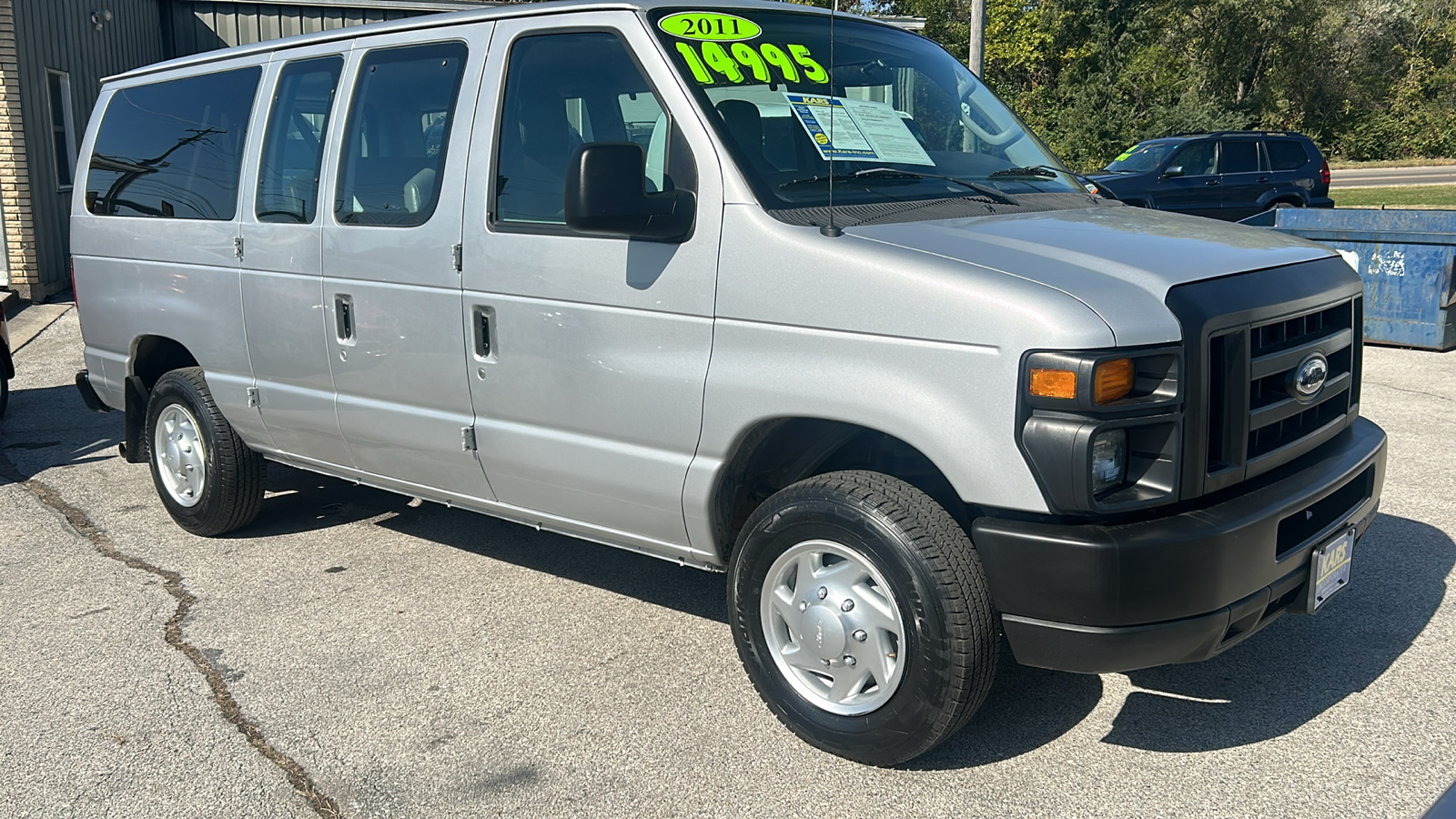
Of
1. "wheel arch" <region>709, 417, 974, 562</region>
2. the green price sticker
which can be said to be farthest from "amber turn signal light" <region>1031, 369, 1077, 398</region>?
the green price sticker

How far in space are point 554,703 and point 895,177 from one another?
79.5 inches

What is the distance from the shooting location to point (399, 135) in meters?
4.58

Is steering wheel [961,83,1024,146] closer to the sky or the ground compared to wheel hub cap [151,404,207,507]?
closer to the sky

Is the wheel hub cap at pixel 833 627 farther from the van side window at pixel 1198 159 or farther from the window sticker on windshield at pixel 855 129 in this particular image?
the van side window at pixel 1198 159

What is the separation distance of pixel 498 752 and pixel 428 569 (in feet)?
5.90

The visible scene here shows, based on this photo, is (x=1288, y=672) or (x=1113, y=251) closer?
(x=1113, y=251)

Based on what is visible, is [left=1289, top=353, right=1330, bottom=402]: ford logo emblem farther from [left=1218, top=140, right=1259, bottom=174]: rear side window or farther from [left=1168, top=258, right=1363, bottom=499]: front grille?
[left=1218, top=140, right=1259, bottom=174]: rear side window

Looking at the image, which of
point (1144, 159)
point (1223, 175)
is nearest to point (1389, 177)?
point (1223, 175)

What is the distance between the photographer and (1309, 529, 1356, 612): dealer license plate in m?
3.44

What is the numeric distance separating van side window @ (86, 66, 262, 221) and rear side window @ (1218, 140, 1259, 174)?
15.2 meters

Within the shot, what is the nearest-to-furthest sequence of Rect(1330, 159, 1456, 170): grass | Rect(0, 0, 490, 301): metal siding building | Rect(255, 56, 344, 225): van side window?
Rect(255, 56, 344, 225): van side window
Rect(0, 0, 490, 301): metal siding building
Rect(1330, 159, 1456, 170): grass

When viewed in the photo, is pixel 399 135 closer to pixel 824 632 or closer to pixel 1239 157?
pixel 824 632

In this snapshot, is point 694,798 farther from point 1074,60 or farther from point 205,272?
point 1074,60

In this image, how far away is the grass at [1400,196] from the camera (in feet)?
78.6
